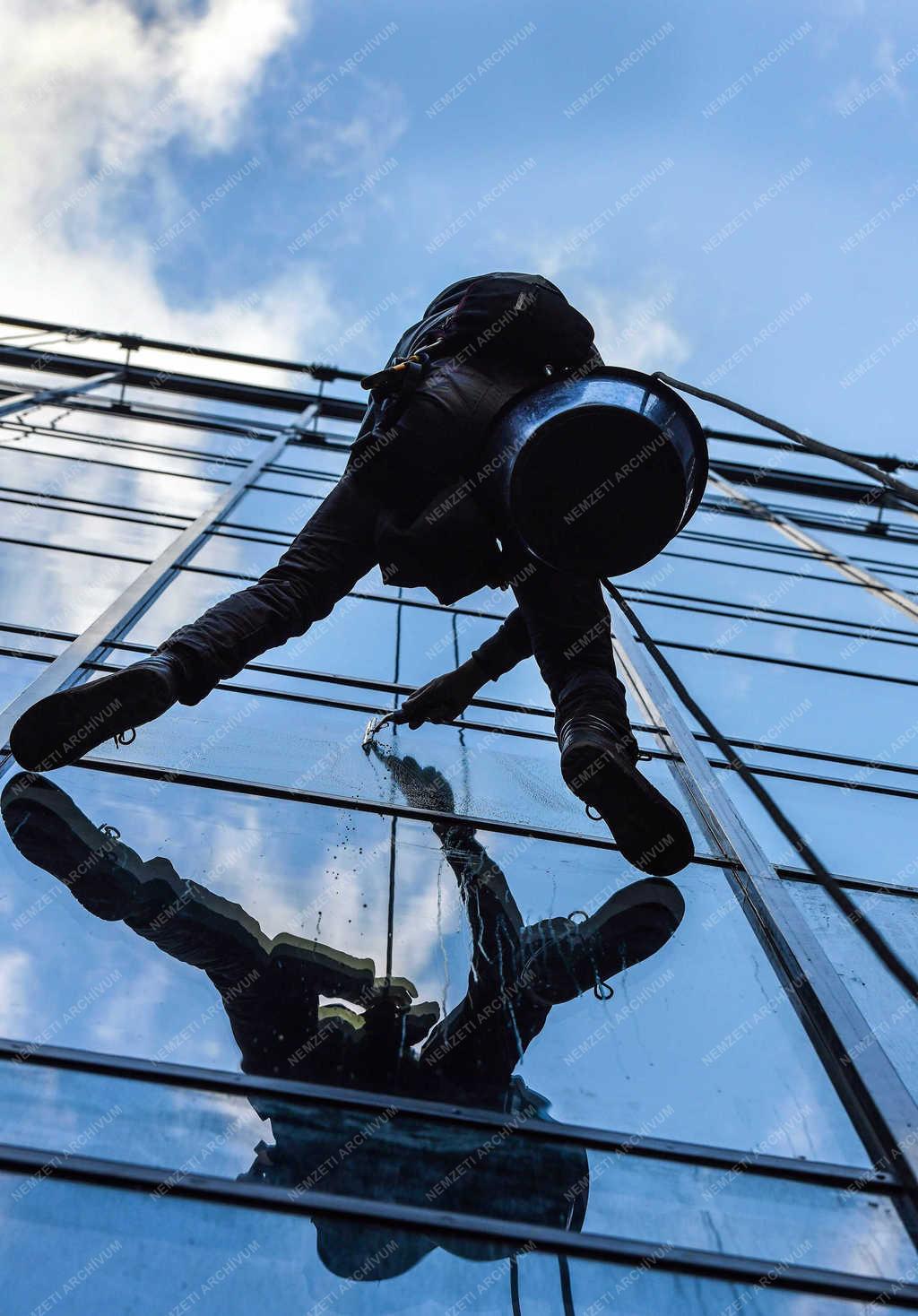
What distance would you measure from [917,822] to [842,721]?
1421 millimetres

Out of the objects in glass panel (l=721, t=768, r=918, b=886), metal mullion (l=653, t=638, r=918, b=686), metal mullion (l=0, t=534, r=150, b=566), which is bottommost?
glass panel (l=721, t=768, r=918, b=886)

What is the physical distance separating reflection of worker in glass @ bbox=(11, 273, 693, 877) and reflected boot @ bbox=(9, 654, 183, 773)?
0.01m

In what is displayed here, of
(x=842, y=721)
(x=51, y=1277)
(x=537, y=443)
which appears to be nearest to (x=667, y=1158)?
(x=51, y=1277)

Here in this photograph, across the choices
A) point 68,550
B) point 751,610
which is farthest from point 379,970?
point 751,610

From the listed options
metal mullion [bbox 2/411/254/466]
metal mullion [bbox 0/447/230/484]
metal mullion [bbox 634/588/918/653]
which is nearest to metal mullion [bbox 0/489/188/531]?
metal mullion [bbox 0/447/230/484]

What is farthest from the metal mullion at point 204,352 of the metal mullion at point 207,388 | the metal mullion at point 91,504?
the metal mullion at point 91,504

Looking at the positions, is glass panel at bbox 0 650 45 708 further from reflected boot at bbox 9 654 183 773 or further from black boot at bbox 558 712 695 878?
black boot at bbox 558 712 695 878

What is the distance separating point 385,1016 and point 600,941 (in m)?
0.86

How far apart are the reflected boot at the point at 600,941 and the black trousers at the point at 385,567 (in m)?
0.71

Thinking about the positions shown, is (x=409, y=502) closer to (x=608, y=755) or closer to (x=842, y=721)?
(x=608, y=755)

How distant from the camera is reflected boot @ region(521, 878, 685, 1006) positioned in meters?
3.45

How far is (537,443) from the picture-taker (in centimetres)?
361

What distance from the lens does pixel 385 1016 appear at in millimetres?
3195

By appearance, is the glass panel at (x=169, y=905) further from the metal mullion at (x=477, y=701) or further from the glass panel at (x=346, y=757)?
the metal mullion at (x=477, y=701)
